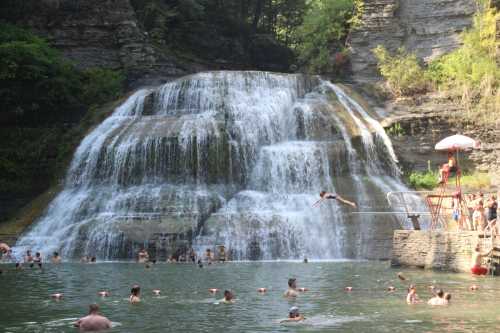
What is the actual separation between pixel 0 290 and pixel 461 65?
2653cm

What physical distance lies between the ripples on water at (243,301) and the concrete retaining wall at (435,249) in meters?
0.60

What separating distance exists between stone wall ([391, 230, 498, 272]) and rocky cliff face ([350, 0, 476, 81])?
20.7 meters

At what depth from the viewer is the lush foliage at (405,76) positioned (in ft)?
129

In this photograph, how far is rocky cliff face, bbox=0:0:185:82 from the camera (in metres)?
44.3

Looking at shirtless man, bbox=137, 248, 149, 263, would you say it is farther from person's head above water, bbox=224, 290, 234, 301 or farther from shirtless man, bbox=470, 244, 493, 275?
shirtless man, bbox=470, 244, 493, 275

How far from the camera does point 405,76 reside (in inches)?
1555

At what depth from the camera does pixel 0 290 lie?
A: 1920 centimetres

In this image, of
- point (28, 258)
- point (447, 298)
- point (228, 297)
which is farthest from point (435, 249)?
point (28, 258)

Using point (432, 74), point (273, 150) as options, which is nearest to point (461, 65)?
point (432, 74)

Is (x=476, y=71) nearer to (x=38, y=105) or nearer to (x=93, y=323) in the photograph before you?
(x=38, y=105)

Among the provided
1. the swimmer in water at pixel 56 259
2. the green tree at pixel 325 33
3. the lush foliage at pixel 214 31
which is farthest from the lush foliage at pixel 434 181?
the lush foliage at pixel 214 31

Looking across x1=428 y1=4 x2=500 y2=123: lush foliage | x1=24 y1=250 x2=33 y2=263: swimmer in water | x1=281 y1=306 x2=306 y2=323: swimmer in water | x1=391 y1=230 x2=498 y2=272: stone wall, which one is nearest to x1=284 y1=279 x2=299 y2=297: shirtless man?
x1=281 y1=306 x2=306 y2=323: swimmer in water

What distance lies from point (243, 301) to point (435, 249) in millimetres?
8241

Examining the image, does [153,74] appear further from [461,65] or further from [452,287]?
[452,287]
